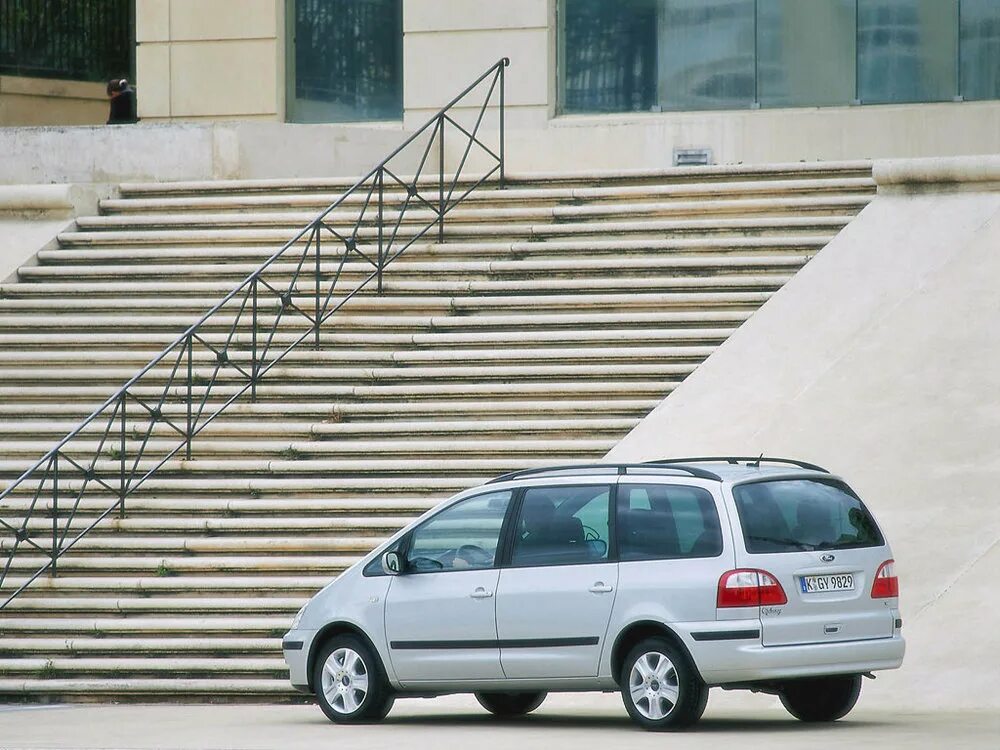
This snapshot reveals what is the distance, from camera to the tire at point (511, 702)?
1224cm

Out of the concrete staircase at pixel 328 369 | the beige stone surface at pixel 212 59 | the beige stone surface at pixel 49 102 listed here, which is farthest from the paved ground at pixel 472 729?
the beige stone surface at pixel 49 102

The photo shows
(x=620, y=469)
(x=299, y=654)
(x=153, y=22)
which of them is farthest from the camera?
(x=153, y=22)

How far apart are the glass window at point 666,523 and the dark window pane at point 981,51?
43.4 feet

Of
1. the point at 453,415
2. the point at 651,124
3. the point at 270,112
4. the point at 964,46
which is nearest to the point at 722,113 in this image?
the point at 651,124

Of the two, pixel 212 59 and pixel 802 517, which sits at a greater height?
pixel 212 59

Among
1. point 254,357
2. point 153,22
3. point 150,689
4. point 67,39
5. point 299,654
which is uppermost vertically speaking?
point 67,39

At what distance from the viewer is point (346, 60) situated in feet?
84.8

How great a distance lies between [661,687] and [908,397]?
4627mm

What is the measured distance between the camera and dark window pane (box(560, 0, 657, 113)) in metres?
24.2

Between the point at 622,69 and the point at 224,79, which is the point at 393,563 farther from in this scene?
the point at 224,79

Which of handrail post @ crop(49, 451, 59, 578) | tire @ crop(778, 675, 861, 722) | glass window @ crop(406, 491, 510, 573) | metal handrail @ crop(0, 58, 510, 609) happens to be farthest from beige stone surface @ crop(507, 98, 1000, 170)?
tire @ crop(778, 675, 861, 722)

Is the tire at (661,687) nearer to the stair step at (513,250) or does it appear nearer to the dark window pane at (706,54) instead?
the stair step at (513,250)

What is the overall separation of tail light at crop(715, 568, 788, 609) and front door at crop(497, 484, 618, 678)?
70 cm

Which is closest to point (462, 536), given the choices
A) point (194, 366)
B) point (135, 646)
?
point (135, 646)
